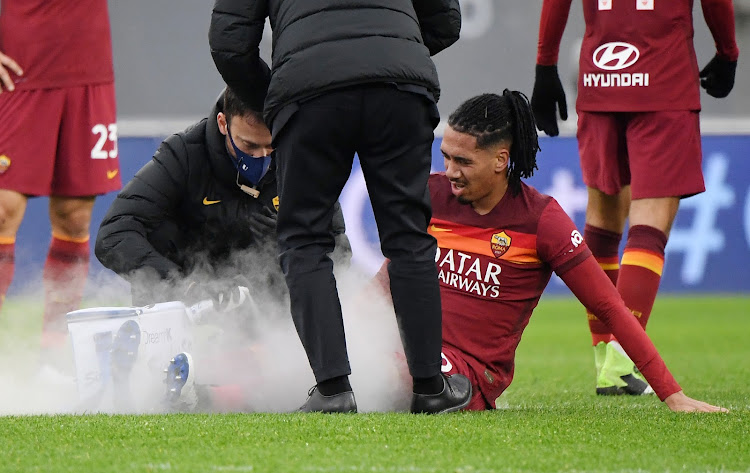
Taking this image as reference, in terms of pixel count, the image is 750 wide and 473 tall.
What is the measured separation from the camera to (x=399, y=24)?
11.6 feet

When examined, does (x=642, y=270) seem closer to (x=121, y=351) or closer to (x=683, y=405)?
(x=683, y=405)

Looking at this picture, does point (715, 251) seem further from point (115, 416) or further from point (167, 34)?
point (115, 416)

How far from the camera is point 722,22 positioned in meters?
5.30

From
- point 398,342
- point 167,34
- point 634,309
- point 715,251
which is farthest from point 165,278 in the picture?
point 167,34

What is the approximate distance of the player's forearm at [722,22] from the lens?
17.3ft

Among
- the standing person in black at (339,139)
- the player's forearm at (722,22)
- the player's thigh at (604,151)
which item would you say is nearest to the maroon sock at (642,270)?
the player's thigh at (604,151)

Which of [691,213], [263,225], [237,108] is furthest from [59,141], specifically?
[691,213]

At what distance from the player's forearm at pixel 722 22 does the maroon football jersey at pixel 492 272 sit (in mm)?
1691

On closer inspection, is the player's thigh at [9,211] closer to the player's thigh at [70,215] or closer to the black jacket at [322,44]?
the player's thigh at [70,215]

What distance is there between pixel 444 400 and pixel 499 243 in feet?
2.00

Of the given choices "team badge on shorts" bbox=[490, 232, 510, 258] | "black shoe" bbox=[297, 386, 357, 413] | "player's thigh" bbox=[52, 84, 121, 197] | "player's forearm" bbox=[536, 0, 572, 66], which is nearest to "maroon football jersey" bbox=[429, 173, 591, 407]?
"team badge on shorts" bbox=[490, 232, 510, 258]

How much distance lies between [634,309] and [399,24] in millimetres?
1889

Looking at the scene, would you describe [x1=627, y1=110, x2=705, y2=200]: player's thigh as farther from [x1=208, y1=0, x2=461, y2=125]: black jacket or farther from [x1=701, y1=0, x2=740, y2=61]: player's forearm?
[x1=208, y1=0, x2=461, y2=125]: black jacket

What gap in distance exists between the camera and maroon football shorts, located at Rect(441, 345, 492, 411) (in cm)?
395
